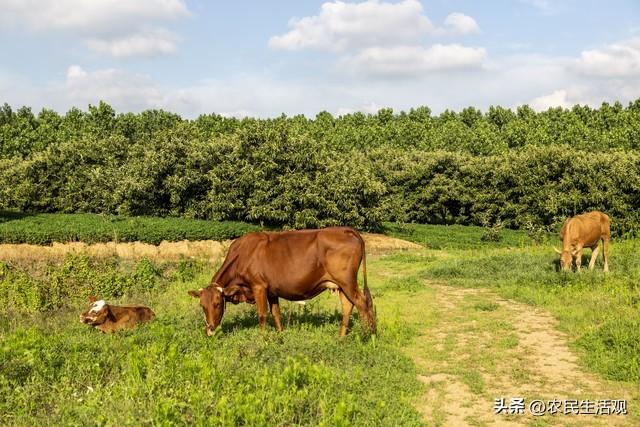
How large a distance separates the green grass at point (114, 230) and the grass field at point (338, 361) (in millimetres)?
12405

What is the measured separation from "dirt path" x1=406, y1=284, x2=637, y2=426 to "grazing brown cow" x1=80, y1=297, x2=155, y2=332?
16.3 ft

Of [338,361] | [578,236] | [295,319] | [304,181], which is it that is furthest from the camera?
[304,181]

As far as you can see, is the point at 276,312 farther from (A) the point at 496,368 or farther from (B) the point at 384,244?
(B) the point at 384,244

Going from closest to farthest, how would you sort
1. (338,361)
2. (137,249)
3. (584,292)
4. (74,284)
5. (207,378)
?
(207,378), (338,361), (584,292), (74,284), (137,249)

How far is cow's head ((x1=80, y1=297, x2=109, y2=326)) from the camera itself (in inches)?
369

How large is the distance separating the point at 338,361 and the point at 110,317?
4366 mm

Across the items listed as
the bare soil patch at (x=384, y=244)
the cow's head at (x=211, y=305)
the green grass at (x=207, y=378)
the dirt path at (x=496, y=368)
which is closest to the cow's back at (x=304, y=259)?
the cow's head at (x=211, y=305)

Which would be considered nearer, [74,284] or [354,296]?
[354,296]

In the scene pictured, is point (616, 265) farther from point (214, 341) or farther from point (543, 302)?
point (214, 341)

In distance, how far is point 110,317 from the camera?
9.70 metres

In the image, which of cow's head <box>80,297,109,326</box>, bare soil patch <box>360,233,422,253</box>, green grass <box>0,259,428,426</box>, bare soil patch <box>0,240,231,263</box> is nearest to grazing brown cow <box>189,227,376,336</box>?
green grass <box>0,259,428,426</box>

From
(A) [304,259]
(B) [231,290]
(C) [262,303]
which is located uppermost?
(A) [304,259]

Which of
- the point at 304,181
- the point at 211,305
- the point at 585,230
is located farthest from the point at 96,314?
the point at 304,181

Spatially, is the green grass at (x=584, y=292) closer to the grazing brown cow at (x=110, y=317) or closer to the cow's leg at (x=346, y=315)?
the cow's leg at (x=346, y=315)
